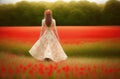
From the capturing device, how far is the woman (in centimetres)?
303

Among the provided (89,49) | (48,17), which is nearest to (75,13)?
(48,17)

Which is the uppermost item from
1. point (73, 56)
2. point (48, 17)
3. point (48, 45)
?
point (48, 17)

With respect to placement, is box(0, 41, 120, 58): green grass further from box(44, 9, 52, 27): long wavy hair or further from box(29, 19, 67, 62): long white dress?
box(44, 9, 52, 27): long wavy hair

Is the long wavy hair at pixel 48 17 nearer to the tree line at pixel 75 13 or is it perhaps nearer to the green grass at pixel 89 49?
the tree line at pixel 75 13

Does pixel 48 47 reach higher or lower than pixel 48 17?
lower

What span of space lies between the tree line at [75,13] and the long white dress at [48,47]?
121mm

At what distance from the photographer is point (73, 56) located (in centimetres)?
303

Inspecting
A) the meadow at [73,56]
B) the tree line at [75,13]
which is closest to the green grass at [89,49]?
the meadow at [73,56]

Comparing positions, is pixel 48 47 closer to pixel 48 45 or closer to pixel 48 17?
pixel 48 45

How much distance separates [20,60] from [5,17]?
0.55m

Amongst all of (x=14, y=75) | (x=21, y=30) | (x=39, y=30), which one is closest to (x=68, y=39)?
(x=39, y=30)

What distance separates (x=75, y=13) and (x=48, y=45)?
19.4 inches

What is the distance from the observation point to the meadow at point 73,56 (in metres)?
3.03

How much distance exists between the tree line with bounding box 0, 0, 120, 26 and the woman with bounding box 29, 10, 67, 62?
7 cm
